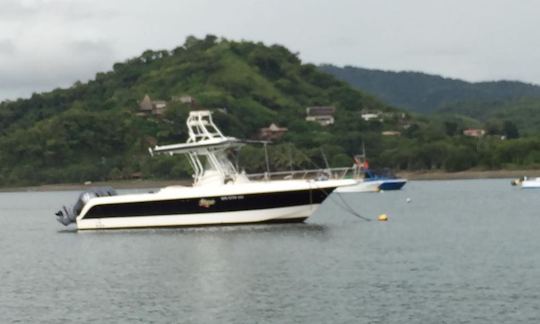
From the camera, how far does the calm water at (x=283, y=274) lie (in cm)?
3884

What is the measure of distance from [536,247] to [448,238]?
7.90 meters

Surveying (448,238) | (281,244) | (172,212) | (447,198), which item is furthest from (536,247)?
(447,198)

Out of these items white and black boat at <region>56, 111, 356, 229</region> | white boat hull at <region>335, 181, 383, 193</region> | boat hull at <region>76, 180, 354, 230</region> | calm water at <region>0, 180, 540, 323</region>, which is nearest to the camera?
calm water at <region>0, 180, 540, 323</region>

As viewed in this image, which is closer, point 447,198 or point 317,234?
point 317,234

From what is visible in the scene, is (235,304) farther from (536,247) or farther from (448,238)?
(448,238)

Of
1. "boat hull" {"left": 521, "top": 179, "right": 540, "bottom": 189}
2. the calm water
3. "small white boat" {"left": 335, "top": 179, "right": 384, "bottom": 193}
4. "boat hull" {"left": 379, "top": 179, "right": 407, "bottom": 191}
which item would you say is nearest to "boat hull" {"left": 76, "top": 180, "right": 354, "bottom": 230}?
the calm water

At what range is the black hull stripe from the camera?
66.6 metres

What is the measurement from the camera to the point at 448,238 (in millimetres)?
65125

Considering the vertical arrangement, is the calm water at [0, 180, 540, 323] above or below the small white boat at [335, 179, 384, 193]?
below

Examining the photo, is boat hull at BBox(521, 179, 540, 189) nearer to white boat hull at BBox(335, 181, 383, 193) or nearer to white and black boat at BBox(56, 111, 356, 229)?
white boat hull at BBox(335, 181, 383, 193)

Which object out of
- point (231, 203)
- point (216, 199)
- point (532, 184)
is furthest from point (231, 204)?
point (532, 184)

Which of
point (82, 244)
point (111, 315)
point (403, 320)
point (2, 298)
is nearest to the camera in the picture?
point (403, 320)

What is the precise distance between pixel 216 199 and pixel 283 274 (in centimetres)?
1921

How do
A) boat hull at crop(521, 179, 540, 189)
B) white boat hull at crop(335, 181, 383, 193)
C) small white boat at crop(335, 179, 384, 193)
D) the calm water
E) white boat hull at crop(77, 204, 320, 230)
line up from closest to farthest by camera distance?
the calm water
white boat hull at crop(77, 204, 320, 230)
boat hull at crop(521, 179, 540, 189)
white boat hull at crop(335, 181, 383, 193)
small white boat at crop(335, 179, 384, 193)
